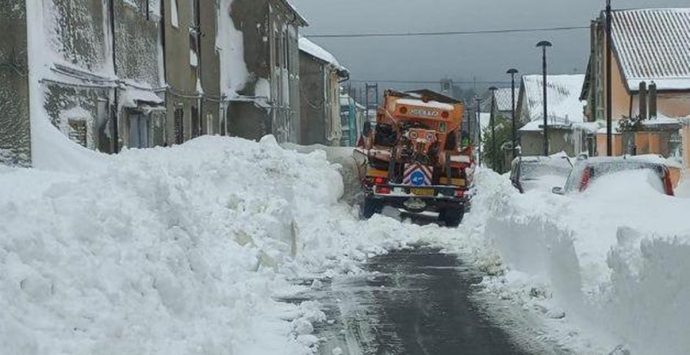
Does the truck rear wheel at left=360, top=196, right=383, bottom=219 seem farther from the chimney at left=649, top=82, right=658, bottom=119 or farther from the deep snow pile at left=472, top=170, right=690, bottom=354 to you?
the chimney at left=649, top=82, right=658, bottom=119

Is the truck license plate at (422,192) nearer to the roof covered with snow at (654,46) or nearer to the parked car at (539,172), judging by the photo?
the parked car at (539,172)

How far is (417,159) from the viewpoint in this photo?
23469 mm

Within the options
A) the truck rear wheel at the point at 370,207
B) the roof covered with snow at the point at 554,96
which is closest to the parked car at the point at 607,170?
the truck rear wheel at the point at 370,207

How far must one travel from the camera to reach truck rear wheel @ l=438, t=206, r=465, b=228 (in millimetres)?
23200

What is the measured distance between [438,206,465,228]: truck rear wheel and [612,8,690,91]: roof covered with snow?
770 inches

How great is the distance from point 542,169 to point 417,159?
489 cm

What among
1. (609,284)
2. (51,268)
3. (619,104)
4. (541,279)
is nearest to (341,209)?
(541,279)

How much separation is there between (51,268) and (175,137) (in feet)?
60.2

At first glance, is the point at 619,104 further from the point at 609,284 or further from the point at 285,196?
the point at 609,284

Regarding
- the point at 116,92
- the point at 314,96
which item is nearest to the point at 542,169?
the point at 116,92

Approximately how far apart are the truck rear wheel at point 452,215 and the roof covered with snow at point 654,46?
64.2 feet

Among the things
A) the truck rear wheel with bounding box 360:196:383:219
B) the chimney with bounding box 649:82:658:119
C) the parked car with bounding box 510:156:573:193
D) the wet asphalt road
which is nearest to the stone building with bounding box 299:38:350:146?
the chimney with bounding box 649:82:658:119

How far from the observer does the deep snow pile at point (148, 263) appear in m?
5.86

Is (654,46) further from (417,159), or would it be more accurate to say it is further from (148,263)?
(148,263)
